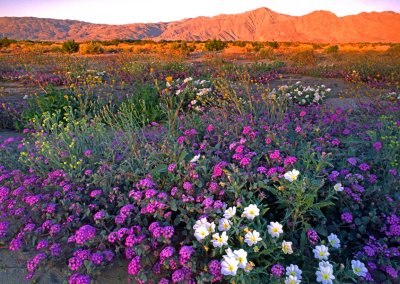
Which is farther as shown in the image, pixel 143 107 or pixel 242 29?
pixel 242 29

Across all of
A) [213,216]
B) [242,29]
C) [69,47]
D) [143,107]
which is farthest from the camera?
[242,29]

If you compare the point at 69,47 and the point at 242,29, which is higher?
the point at 242,29

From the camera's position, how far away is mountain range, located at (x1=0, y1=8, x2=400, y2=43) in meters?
83.9

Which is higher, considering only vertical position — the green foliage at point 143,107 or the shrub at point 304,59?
the shrub at point 304,59

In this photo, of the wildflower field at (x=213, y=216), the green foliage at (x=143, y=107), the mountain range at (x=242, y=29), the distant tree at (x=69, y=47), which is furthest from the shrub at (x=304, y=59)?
the mountain range at (x=242, y=29)

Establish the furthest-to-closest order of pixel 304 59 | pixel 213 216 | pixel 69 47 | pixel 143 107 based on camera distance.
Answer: pixel 69 47
pixel 304 59
pixel 143 107
pixel 213 216

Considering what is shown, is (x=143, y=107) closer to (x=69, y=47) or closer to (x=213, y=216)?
(x=213, y=216)

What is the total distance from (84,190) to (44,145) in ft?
2.53

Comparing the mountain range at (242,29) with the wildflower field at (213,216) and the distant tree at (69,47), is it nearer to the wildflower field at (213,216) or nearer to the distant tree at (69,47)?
the distant tree at (69,47)

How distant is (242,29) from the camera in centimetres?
10719

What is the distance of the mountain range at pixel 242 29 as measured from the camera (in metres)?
83.9

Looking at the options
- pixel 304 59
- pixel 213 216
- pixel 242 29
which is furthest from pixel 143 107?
pixel 242 29

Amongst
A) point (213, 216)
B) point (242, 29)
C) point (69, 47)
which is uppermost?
point (213, 216)

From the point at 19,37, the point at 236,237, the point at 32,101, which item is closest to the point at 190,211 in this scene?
the point at 236,237
